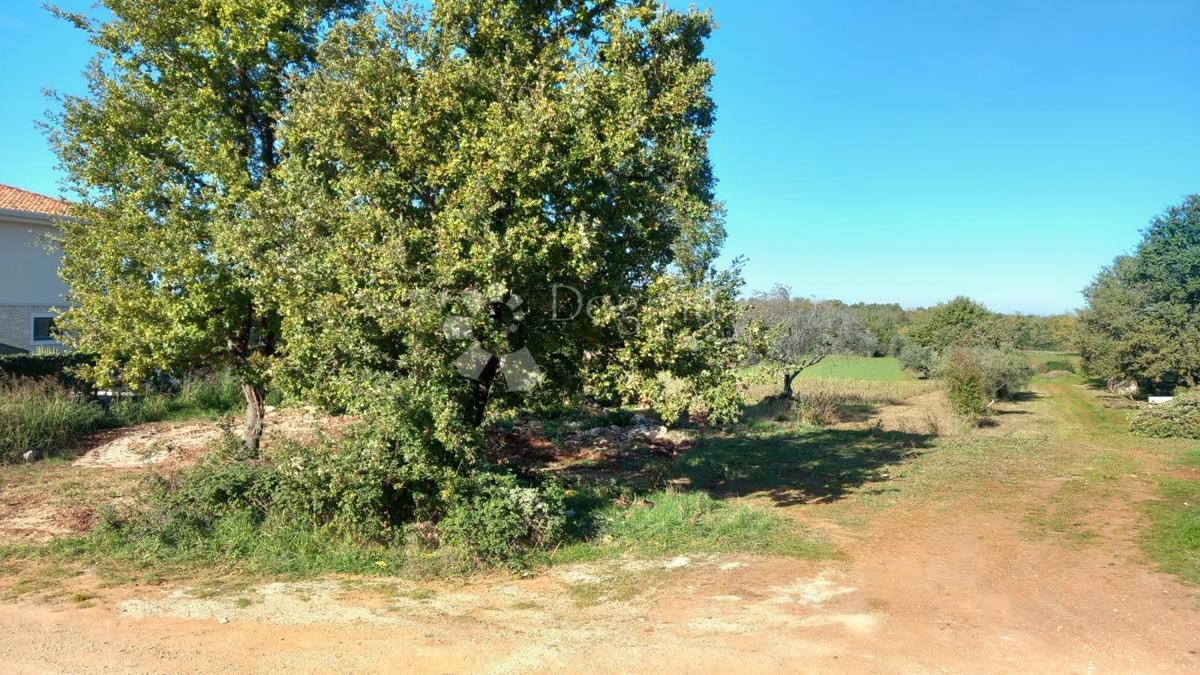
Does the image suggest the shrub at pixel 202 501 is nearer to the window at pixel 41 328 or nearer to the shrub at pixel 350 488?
the shrub at pixel 350 488

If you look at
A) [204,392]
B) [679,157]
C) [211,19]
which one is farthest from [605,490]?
[204,392]

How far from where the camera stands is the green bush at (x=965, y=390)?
21.1 meters

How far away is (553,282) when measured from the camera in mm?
8227

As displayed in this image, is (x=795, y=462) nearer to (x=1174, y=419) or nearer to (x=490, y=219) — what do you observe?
(x=490, y=219)

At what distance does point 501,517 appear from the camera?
7.82 m

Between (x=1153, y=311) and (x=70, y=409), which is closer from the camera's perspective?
(x=70, y=409)

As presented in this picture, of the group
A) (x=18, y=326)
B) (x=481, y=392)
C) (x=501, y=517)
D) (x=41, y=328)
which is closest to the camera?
(x=501, y=517)

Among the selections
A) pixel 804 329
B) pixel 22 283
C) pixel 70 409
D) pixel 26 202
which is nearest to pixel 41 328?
pixel 22 283

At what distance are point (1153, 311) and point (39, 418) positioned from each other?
31984 mm

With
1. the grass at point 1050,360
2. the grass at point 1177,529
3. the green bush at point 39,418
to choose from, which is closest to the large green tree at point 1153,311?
the grass at point 1177,529

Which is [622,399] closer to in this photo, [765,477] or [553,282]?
[553,282]

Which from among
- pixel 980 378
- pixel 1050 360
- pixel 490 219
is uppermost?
pixel 490 219

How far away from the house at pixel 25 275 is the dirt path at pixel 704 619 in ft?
70.2

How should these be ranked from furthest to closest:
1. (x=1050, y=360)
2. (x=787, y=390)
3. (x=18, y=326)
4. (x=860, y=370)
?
Answer: (x=1050, y=360)
(x=860, y=370)
(x=787, y=390)
(x=18, y=326)
